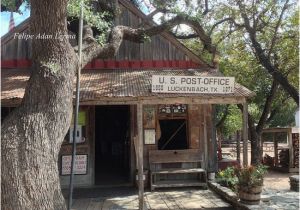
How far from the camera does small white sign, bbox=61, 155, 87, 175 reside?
1152cm

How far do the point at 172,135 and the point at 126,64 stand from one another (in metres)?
2.72

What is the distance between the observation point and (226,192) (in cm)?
977

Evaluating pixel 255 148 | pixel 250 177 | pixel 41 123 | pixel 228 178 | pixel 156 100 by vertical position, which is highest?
pixel 156 100

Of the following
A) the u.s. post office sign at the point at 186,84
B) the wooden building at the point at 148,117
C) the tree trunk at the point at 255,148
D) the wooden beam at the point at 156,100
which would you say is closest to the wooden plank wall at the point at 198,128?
the wooden building at the point at 148,117

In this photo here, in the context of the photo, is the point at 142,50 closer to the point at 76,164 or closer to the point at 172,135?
the point at 172,135

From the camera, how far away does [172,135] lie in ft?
42.0

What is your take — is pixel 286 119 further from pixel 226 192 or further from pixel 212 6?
pixel 226 192

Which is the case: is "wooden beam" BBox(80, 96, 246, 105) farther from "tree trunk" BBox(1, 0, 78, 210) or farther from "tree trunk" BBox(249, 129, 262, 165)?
"tree trunk" BBox(249, 129, 262, 165)

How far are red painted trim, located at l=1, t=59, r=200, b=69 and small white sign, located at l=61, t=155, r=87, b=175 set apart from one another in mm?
2836

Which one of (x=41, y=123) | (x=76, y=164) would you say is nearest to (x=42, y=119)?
(x=41, y=123)

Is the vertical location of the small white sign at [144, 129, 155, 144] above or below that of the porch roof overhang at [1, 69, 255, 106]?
below

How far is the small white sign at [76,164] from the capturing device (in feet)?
37.8

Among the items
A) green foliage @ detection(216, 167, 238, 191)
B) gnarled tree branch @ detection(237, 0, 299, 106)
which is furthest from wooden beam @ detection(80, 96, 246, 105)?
gnarled tree branch @ detection(237, 0, 299, 106)

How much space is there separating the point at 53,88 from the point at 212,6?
33.1ft
